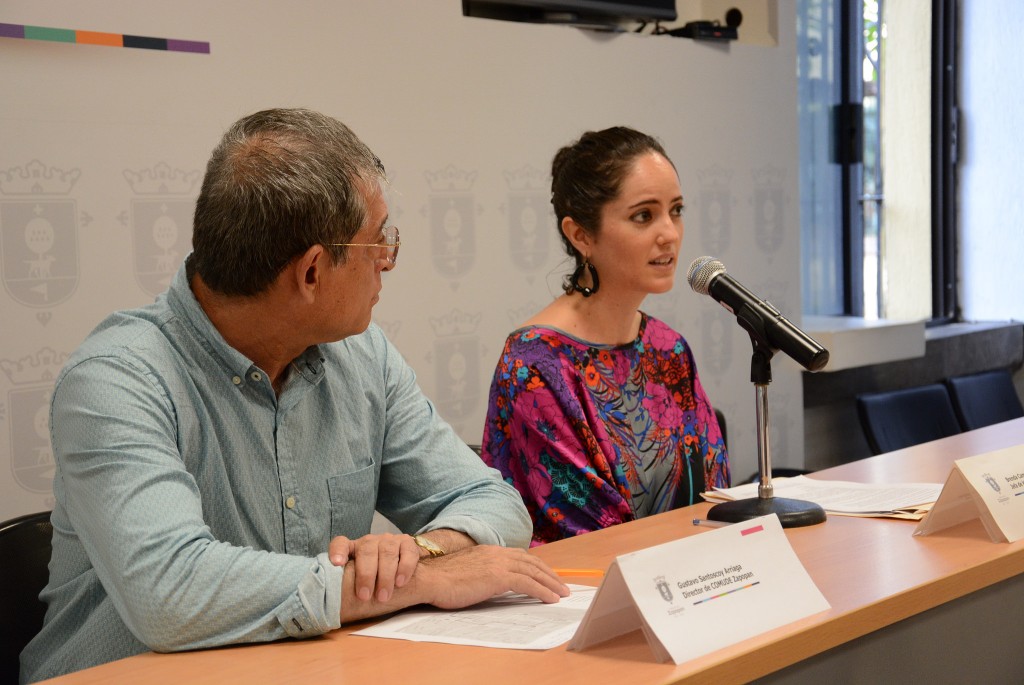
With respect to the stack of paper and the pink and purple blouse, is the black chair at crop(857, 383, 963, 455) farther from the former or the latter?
the stack of paper

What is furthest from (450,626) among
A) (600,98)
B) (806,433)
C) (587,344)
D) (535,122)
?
(806,433)

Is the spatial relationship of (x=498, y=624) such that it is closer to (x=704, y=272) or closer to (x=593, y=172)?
(x=704, y=272)

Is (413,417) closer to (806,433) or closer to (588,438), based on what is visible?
(588,438)

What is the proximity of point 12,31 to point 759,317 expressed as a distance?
5.78 feet

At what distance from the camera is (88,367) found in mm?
1517

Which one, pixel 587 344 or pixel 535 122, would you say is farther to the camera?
pixel 535 122

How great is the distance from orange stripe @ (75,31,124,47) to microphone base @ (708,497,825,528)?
5.79 ft


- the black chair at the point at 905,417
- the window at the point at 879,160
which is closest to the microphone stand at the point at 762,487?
the black chair at the point at 905,417

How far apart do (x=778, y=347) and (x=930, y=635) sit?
0.51m

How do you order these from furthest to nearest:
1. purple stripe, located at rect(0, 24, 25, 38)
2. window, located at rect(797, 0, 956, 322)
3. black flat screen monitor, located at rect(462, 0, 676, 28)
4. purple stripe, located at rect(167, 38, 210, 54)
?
window, located at rect(797, 0, 956, 322), black flat screen monitor, located at rect(462, 0, 676, 28), purple stripe, located at rect(167, 38, 210, 54), purple stripe, located at rect(0, 24, 25, 38)

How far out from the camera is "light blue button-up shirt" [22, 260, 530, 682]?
1.37 m

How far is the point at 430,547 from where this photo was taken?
62.4 inches

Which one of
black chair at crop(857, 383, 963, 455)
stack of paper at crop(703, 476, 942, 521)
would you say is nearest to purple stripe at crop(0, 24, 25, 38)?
stack of paper at crop(703, 476, 942, 521)

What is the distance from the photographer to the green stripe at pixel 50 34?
2555 mm
